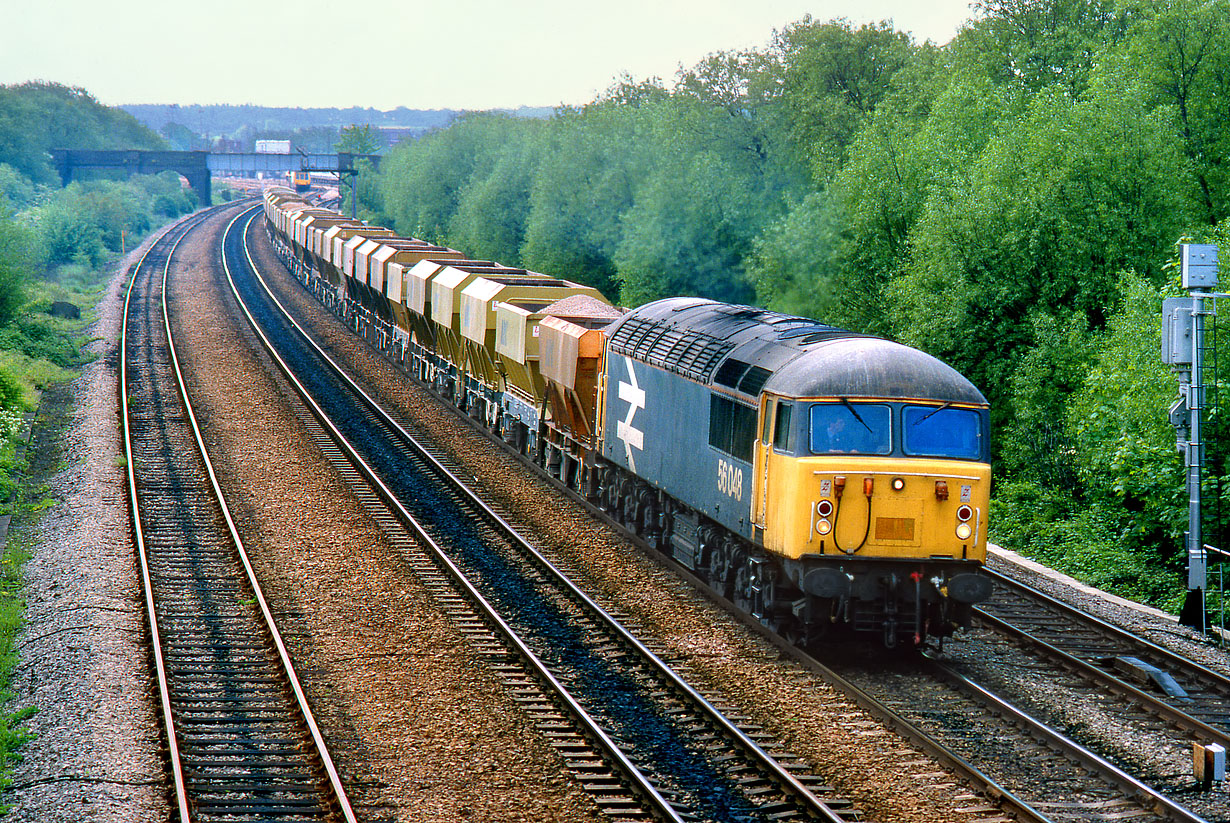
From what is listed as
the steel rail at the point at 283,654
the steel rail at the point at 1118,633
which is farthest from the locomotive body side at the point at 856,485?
the steel rail at the point at 283,654

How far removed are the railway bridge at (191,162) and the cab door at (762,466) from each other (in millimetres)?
115934

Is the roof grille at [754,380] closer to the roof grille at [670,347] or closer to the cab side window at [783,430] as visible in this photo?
the cab side window at [783,430]

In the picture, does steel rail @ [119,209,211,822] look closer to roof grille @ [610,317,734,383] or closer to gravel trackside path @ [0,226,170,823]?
gravel trackside path @ [0,226,170,823]

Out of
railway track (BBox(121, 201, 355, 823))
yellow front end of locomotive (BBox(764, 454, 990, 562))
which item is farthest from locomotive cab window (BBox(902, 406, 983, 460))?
railway track (BBox(121, 201, 355, 823))

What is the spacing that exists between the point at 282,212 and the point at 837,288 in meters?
56.8

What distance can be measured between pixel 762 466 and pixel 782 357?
4.95ft

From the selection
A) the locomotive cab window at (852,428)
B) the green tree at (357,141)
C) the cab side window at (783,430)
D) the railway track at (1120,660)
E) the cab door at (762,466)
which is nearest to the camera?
the railway track at (1120,660)

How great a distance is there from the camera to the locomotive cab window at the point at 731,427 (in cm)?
1652

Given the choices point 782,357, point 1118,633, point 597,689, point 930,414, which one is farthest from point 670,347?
point 1118,633

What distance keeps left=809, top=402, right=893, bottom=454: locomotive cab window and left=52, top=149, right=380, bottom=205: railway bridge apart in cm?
11688

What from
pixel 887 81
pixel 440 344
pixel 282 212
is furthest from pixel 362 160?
pixel 440 344

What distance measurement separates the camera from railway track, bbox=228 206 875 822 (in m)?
11.6

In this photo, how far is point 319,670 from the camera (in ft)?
50.6

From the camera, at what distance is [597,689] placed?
14.8m
